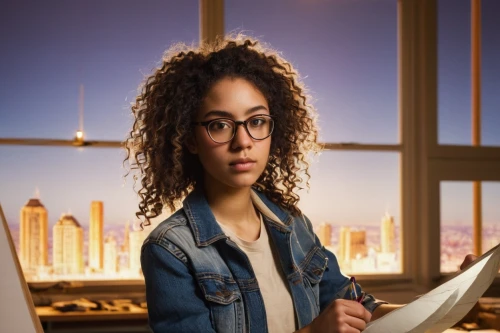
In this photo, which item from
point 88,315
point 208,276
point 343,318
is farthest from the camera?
point 88,315

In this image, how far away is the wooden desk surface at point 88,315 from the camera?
2381 mm

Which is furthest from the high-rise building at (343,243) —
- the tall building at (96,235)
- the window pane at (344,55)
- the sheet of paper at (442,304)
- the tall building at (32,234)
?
the sheet of paper at (442,304)

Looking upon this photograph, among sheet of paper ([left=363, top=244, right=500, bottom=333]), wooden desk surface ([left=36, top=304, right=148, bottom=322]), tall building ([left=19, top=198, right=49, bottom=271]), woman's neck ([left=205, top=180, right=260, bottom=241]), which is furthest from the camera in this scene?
tall building ([left=19, top=198, right=49, bottom=271])

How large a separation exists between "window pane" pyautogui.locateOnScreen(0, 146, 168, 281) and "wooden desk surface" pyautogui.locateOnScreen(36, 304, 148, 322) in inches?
6.0

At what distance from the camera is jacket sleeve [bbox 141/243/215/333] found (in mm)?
1081

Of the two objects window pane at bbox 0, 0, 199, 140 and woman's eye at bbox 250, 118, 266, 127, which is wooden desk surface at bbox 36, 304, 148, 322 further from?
woman's eye at bbox 250, 118, 266, 127

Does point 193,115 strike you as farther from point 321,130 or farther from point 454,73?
→ point 454,73

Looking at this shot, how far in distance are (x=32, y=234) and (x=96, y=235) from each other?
0.79 feet

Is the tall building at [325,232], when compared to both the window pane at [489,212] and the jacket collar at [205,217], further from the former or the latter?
the jacket collar at [205,217]

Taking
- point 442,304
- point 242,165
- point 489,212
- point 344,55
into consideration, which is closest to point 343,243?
point 489,212

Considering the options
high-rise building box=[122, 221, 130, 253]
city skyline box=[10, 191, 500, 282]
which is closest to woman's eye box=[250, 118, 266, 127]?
city skyline box=[10, 191, 500, 282]

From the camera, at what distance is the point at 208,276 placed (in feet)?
3.69

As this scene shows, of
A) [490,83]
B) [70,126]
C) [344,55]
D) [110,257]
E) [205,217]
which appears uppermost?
[344,55]

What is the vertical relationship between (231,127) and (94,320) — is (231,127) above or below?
above
